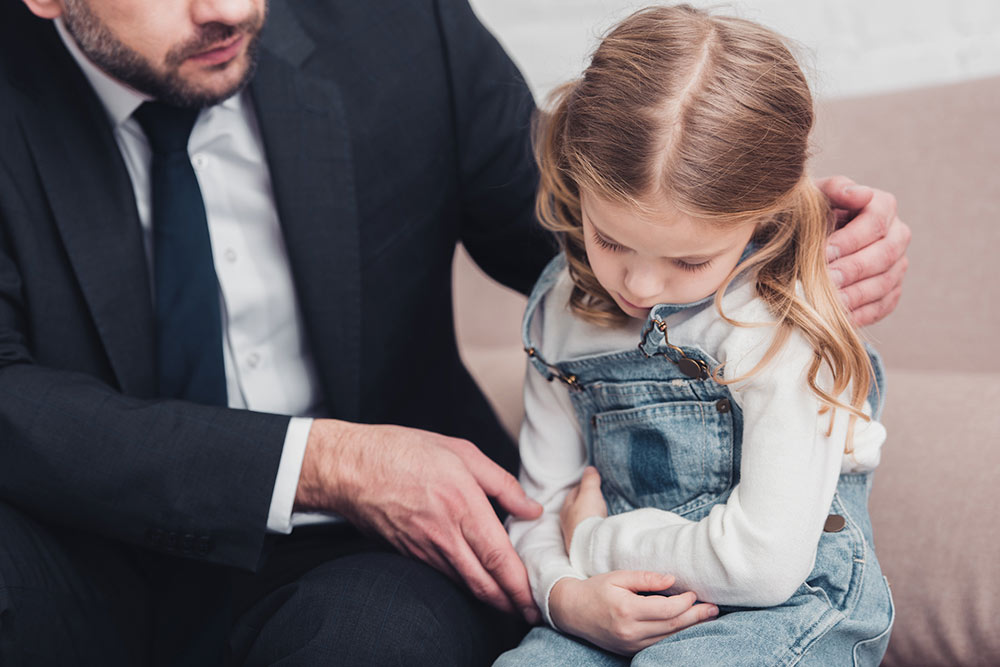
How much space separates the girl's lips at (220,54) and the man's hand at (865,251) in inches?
26.0

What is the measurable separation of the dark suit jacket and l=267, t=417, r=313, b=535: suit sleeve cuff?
0.06 feet

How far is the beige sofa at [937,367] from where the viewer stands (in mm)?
976

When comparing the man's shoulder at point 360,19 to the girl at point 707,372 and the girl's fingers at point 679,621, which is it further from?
the girl's fingers at point 679,621

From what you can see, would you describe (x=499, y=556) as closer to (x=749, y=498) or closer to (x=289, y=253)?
(x=749, y=498)

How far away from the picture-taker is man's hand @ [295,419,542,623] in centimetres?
91

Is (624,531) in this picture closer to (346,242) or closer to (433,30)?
(346,242)

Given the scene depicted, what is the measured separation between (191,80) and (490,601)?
0.67 m

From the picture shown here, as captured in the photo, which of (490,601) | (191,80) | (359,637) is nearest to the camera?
(359,637)

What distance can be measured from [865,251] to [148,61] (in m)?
0.80

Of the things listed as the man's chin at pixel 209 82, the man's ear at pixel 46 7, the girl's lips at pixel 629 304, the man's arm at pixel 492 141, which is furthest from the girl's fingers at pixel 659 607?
the man's ear at pixel 46 7

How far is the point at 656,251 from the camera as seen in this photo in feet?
2.52

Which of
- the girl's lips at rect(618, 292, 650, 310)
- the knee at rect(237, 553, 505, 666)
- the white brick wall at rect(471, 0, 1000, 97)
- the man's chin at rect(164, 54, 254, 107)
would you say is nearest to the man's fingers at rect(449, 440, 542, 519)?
the knee at rect(237, 553, 505, 666)

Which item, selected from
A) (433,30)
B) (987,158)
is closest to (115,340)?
(433,30)

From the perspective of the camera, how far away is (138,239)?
1.07m
